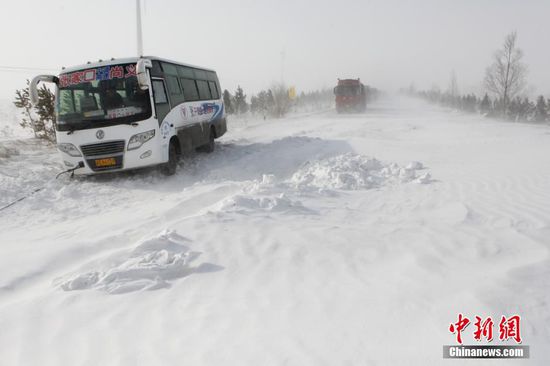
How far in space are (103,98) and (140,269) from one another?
5.73 meters

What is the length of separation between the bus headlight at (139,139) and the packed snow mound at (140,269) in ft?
14.4

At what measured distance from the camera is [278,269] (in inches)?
145

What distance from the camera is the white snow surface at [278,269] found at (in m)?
2.52

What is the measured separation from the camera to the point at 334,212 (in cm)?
536

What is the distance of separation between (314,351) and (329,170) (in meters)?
5.50

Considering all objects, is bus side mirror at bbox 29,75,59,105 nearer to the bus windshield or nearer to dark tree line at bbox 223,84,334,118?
the bus windshield

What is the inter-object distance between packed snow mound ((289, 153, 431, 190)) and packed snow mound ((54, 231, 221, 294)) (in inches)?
124

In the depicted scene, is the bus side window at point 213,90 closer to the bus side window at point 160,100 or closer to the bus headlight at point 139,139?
the bus side window at point 160,100

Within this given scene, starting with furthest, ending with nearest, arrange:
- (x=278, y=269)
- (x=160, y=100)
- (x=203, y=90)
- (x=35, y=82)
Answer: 1. (x=203, y=90)
2. (x=160, y=100)
3. (x=35, y=82)
4. (x=278, y=269)

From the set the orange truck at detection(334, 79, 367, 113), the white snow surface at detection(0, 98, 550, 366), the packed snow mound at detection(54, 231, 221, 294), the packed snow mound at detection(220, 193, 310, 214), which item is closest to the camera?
the white snow surface at detection(0, 98, 550, 366)

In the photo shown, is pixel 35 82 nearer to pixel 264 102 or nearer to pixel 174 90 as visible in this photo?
pixel 174 90

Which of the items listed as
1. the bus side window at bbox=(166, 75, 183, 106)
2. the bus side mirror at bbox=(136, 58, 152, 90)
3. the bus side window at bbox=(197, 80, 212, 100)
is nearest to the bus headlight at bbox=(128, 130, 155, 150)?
the bus side mirror at bbox=(136, 58, 152, 90)

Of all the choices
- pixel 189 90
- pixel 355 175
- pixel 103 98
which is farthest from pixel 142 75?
pixel 355 175

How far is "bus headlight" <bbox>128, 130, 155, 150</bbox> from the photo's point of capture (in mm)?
7914
